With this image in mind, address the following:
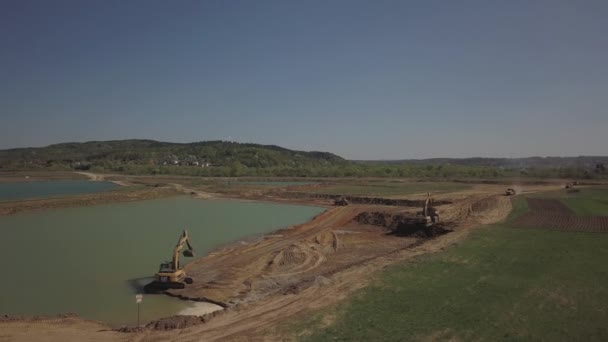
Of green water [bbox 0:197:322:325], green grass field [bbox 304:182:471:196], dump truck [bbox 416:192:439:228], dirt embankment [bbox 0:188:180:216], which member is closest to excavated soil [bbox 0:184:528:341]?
dump truck [bbox 416:192:439:228]

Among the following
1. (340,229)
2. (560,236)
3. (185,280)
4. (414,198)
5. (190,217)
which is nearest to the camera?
(185,280)

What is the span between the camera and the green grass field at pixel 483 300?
12.9 meters

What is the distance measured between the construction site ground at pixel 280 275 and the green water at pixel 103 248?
79.0 inches

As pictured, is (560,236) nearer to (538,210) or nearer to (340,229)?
(538,210)

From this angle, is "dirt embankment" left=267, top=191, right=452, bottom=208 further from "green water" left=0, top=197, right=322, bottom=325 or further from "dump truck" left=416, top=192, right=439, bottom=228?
"dump truck" left=416, top=192, right=439, bottom=228

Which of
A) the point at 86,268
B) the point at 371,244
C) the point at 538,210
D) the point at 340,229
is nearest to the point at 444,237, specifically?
the point at 371,244

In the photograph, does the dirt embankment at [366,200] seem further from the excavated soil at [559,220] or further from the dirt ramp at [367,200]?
the excavated soil at [559,220]

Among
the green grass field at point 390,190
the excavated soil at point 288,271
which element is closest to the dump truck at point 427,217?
the excavated soil at point 288,271

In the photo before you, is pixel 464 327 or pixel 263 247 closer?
pixel 464 327

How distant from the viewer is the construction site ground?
14.1m

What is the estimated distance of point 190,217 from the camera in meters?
46.2

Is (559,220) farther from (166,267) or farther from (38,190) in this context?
(38,190)

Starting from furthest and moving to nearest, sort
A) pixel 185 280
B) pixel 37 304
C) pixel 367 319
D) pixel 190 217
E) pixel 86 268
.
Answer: pixel 190 217
pixel 86 268
pixel 185 280
pixel 37 304
pixel 367 319

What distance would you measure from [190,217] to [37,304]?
2855 cm
